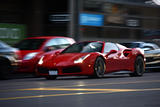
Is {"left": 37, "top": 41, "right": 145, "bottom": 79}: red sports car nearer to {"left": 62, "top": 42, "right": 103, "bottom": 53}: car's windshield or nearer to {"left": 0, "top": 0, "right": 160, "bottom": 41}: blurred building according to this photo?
{"left": 62, "top": 42, "right": 103, "bottom": 53}: car's windshield

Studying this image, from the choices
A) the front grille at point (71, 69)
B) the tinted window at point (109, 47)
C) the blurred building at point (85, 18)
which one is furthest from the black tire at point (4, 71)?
the blurred building at point (85, 18)

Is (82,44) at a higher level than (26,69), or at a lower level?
higher

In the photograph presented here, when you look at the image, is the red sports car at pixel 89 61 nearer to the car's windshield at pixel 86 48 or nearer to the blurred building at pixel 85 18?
the car's windshield at pixel 86 48

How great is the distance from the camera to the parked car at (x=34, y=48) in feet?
48.9

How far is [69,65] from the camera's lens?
1231 centimetres

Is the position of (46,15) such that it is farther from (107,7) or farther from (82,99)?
(82,99)

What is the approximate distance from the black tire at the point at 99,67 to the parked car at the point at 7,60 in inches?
95.5

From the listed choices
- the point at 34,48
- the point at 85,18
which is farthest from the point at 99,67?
the point at 85,18

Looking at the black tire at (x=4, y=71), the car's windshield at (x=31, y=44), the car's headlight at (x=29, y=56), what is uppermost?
the car's windshield at (x=31, y=44)

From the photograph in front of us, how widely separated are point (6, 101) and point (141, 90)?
2.75m

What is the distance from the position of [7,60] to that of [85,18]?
13.6 m

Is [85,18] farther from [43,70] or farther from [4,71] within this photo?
[43,70]

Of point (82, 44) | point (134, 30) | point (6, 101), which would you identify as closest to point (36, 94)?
point (6, 101)

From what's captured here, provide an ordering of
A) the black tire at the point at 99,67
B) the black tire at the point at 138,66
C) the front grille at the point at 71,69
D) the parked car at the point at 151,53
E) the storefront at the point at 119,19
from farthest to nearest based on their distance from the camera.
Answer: the storefront at the point at 119,19
the parked car at the point at 151,53
the black tire at the point at 138,66
the black tire at the point at 99,67
the front grille at the point at 71,69
